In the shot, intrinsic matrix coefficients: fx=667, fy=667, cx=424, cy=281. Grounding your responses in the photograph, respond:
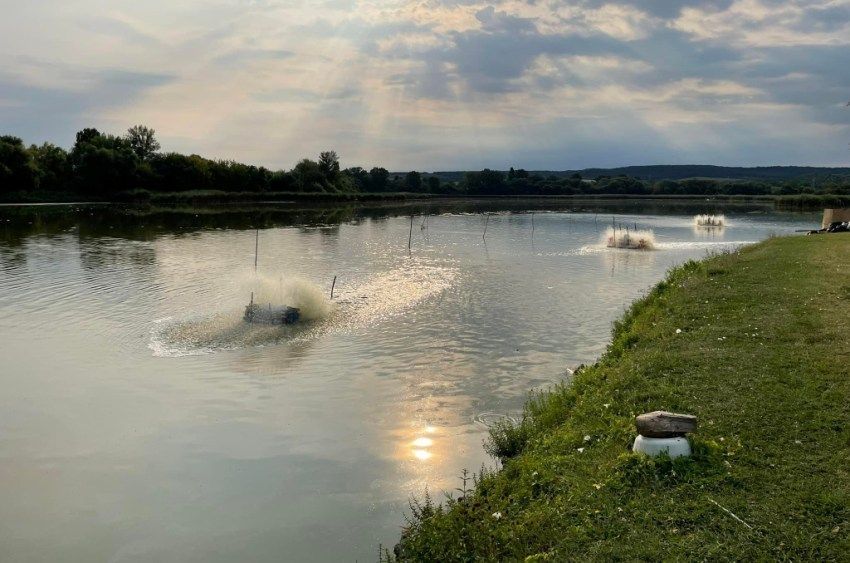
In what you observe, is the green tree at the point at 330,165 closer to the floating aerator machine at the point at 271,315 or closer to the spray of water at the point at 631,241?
the spray of water at the point at 631,241

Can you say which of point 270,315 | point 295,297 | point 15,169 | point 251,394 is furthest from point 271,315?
point 15,169

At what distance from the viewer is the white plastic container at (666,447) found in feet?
28.3

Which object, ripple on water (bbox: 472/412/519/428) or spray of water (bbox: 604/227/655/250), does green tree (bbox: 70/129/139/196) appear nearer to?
spray of water (bbox: 604/227/655/250)

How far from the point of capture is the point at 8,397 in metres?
15.7

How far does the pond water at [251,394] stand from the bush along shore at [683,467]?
1.62 metres

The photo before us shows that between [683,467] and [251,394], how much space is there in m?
10.5

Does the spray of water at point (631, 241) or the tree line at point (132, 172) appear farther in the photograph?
the tree line at point (132, 172)

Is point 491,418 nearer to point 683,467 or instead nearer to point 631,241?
point 683,467

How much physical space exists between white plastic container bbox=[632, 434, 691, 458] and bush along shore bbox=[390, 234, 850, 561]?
159mm

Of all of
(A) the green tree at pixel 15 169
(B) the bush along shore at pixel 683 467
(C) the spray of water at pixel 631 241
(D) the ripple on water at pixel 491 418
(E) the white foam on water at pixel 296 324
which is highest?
(A) the green tree at pixel 15 169

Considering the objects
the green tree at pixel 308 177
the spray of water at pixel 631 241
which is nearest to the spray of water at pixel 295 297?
the spray of water at pixel 631 241

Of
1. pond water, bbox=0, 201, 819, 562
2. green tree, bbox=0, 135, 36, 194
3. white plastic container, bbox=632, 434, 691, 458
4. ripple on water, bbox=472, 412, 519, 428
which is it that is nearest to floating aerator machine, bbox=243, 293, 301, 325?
pond water, bbox=0, 201, 819, 562

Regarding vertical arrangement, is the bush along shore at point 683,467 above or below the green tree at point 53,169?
below

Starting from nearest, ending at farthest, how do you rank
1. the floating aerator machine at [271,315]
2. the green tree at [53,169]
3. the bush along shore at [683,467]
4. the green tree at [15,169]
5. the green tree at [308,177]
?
1. the bush along shore at [683,467]
2. the floating aerator machine at [271,315]
3. the green tree at [15,169]
4. the green tree at [53,169]
5. the green tree at [308,177]
